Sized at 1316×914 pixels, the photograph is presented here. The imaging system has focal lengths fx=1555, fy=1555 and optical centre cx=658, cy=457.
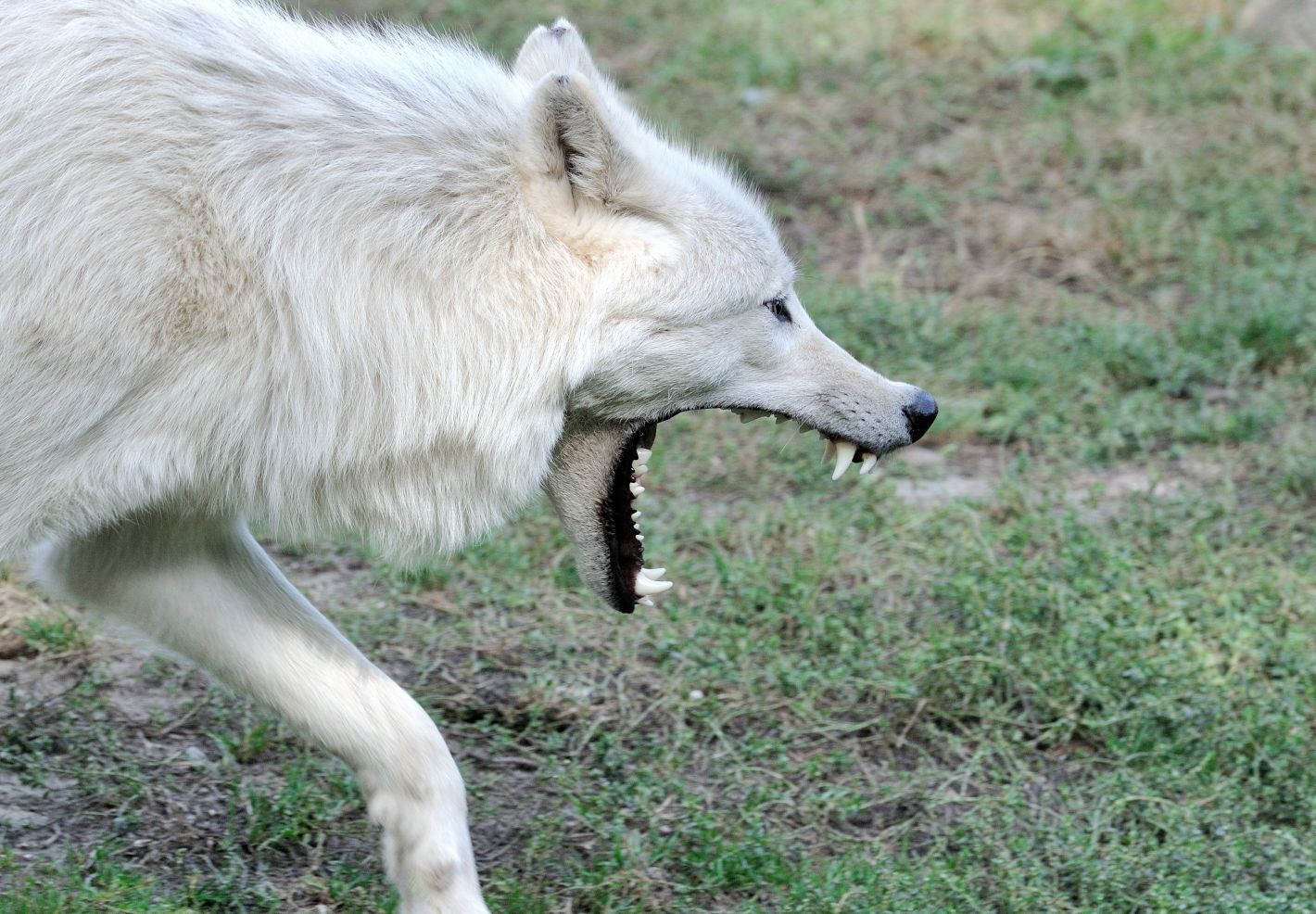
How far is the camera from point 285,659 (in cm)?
351

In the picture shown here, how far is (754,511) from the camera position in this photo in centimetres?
563

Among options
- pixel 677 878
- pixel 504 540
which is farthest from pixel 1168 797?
pixel 504 540

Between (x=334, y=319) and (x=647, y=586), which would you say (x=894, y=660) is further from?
(x=334, y=319)

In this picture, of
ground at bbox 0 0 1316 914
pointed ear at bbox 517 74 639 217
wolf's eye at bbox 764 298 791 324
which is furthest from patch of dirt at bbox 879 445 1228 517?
pointed ear at bbox 517 74 639 217

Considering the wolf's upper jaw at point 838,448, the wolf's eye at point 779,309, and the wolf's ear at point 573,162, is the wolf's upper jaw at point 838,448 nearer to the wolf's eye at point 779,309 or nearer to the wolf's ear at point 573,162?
the wolf's eye at point 779,309

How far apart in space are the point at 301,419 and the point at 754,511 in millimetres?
2649

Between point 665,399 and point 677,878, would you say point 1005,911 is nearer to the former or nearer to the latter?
point 677,878

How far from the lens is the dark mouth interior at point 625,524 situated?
366 centimetres

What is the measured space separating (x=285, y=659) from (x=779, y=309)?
140cm

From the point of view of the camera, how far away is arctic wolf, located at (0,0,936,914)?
3064mm

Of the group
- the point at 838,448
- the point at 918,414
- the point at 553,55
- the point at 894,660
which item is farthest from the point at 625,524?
the point at 894,660

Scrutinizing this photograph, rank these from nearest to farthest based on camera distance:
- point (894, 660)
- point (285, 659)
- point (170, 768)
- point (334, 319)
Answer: point (334, 319), point (285, 659), point (170, 768), point (894, 660)

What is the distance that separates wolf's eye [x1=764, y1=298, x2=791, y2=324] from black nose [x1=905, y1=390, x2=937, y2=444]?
0.39 meters

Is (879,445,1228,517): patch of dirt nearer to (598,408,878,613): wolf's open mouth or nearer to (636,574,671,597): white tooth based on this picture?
(598,408,878,613): wolf's open mouth
